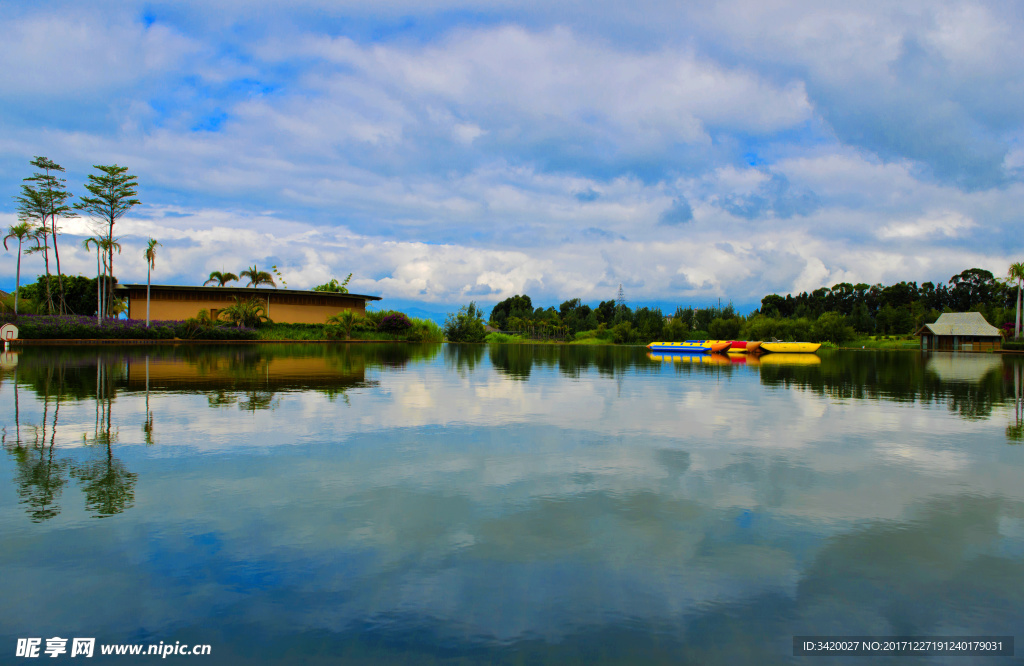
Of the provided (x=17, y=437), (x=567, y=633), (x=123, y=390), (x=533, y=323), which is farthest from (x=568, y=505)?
(x=533, y=323)

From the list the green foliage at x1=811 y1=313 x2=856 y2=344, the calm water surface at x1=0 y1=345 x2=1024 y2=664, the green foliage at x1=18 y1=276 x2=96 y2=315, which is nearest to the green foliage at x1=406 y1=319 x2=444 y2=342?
the green foliage at x1=18 y1=276 x2=96 y2=315

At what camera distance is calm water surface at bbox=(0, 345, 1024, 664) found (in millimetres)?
3000

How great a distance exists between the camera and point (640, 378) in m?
17.5

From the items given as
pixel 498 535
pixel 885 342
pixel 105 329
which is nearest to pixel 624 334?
pixel 885 342

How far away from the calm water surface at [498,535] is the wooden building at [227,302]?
4219 cm

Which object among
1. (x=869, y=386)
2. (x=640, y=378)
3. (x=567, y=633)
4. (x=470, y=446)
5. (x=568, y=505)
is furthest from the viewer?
(x=640, y=378)

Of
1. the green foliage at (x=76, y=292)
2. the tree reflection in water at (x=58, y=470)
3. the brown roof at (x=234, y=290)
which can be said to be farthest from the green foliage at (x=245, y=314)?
the tree reflection in water at (x=58, y=470)

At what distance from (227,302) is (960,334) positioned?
65.3 metres

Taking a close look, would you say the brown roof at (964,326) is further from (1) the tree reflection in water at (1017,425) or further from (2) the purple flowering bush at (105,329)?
(2) the purple flowering bush at (105,329)

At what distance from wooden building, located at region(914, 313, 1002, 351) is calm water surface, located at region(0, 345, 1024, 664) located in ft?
178

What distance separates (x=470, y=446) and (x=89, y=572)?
4.14 m

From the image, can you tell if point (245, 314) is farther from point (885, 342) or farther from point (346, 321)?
point (885, 342)

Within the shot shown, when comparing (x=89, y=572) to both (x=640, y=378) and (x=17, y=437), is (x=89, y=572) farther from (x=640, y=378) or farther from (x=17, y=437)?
(x=640, y=378)

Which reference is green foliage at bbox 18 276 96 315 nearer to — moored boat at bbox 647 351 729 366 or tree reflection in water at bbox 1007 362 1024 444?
moored boat at bbox 647 351 729 366
